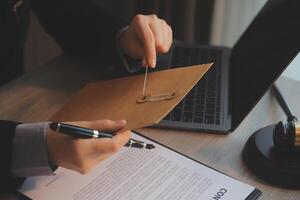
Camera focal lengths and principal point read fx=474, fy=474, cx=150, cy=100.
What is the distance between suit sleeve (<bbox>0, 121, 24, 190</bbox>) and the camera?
826 mm

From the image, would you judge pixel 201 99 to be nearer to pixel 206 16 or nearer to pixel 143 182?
pixel 143 182

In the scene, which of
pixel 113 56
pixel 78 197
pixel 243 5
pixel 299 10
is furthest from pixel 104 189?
pixel 243 5

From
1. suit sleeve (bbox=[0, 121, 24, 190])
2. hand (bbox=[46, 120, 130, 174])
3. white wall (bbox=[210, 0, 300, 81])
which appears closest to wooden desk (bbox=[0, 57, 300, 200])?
suit sleeve (bbox=[0, 121, 24, 190])

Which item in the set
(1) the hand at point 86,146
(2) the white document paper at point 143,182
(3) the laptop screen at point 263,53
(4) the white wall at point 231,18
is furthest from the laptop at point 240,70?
(4) the white wall at point 231,18

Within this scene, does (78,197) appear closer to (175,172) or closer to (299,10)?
(175,172)

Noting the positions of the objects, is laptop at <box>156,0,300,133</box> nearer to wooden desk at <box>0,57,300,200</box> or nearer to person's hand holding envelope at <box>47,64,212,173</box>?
wooden desk at <box>0,57,300,200</box>

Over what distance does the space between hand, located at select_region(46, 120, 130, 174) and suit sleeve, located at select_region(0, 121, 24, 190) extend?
0.08 meters

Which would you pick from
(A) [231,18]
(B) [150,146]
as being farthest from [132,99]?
(A) [231,18]

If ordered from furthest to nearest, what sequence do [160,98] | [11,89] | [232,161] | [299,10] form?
1. [11,89]
2. [299,10]
3. [232,161]
4. [160,98]

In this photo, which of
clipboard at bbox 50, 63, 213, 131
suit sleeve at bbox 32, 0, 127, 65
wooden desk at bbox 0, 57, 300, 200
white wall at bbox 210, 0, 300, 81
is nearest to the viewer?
clipboard at bbox 50, 63, 213, 131

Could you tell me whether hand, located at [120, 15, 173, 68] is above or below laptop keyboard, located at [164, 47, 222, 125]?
above

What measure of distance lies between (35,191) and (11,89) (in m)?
0.39

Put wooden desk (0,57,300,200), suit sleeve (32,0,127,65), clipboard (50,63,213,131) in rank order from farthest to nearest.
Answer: suit sleeve (32,0,127,65) → wooden desk (0,57,300,200) → clipboard (50,63,213,131)

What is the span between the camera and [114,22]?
122cm
